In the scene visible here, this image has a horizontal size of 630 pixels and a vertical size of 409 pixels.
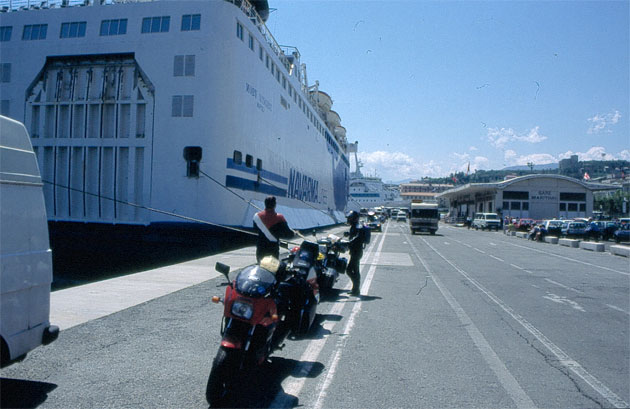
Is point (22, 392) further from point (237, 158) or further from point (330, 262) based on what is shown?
point (237, 158)

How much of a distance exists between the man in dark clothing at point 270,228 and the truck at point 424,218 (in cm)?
3105

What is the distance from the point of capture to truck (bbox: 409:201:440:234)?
1435 inches

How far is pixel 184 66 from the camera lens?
19453 millimetres

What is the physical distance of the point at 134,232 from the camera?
1894 cm

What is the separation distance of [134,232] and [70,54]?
8297 millimetres

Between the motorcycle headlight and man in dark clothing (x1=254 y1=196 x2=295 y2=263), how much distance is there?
241 centimetres

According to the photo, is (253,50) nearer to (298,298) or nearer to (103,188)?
(103,188)

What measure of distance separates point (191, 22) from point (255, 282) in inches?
730

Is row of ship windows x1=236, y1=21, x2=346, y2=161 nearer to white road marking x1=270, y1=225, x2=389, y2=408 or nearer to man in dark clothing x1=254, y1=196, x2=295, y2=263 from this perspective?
man in dark clothing x1=254, y1=196, x2=295, y2=263

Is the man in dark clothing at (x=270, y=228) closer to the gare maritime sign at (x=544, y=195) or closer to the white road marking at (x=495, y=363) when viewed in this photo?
the white road marking at (x=495, y=363)

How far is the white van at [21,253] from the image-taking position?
139 inches

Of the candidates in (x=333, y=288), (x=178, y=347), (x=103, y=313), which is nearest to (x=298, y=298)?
(x=178, y=347)

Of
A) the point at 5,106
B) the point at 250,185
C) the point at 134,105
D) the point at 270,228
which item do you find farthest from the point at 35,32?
the point at 270,228

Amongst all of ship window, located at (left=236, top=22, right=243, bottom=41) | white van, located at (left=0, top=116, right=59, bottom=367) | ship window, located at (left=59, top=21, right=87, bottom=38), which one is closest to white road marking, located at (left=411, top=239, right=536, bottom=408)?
white van, located at (left=0, top=116, right=59, bottom=367)
